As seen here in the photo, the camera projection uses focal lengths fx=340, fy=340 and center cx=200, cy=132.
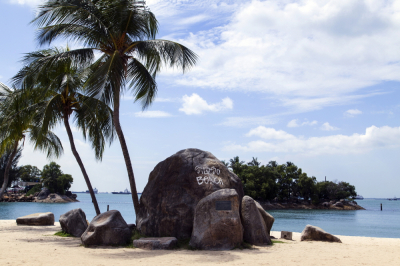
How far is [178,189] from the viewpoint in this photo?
441 inches

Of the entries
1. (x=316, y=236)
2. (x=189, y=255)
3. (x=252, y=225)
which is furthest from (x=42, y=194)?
(x=189, y=255)

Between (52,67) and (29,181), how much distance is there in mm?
86222

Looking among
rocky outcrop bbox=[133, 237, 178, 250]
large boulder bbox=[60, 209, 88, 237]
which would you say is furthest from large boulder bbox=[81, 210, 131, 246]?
large boulder bbox=[60, 209, 88, 237]

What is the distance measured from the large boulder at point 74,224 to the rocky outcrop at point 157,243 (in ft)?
14.1

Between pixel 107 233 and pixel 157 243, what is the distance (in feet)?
5.84

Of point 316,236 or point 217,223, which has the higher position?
point 217,223

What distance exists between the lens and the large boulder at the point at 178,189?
10.9 meters

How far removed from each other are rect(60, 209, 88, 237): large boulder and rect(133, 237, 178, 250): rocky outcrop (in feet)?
14.1

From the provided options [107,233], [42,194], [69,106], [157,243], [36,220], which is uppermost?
[69,106]

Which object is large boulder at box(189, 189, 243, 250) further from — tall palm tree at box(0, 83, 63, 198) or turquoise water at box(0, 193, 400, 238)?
turquoise water at box(0, 193, 400, 238)

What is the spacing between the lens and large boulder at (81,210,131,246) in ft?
34.2

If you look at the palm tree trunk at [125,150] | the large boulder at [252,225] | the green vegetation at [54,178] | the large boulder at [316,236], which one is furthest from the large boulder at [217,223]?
the green vegetation at [54,178]

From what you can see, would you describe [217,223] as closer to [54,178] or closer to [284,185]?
[284,185]

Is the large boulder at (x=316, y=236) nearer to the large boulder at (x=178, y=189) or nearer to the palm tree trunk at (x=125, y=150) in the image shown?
the large boulder at (x=178, y=189)
